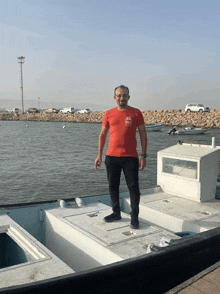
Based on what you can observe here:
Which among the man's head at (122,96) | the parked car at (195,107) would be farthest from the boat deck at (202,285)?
the parked car at (195,107)

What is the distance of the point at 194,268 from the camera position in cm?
425

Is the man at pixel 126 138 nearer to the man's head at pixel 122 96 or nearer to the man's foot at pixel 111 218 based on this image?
the man's head at pixel 122 96

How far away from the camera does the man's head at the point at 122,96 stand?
4668 millimetres

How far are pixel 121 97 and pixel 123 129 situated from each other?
471mm

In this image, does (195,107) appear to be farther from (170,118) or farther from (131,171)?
(131,171)

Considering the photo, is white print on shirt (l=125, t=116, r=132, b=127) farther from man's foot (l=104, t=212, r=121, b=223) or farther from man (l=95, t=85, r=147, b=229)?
man's foot (l=104, t=212, r=121, b=223)

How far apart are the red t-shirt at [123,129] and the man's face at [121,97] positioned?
0.11 meters

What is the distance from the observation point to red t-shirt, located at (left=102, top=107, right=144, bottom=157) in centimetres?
467

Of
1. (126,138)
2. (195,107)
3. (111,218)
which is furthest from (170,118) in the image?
(126,138)

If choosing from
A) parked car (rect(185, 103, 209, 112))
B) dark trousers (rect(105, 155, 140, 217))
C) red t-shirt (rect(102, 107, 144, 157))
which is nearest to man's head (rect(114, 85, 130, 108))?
red t-shirt (rect(102, 107, 144, 157))

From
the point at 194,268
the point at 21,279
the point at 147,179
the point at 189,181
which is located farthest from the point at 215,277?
the point at 147,179

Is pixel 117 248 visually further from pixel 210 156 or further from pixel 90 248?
pixel 210 156

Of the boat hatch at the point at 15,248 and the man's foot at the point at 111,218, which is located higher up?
the man's foot at the point at 111,218

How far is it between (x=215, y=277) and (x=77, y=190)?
14.0 metres
